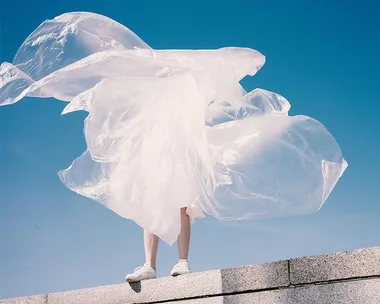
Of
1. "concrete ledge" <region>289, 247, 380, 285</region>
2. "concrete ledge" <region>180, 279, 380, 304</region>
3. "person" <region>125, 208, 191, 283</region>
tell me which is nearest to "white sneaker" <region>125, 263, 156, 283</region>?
"person" <region>125, 208, 191, 283</region>

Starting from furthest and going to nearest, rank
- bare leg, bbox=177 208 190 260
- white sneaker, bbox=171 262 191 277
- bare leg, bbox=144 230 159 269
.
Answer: bare leg, bbox=144 230 159 269 < bare leg, bbox=177 208 190 260 < white sneaker, bbox=171 262 191 277

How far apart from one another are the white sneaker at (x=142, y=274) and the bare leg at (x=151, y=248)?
0.22ft

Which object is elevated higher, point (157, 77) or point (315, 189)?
point (157, 77)

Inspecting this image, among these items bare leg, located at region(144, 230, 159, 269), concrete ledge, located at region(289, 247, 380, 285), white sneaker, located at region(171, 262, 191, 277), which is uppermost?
bare leg, located at region(144, 230, 159, 269)

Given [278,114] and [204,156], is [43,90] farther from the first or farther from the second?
[278,114]

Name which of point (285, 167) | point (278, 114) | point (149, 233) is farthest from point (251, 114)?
point (149, 233)

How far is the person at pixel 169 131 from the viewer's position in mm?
Result: 4480

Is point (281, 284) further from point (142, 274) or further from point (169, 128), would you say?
point (169, 128)

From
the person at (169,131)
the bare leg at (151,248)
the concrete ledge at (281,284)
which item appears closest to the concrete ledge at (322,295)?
the concrete ledge at (281,284)

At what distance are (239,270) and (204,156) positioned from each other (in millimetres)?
909

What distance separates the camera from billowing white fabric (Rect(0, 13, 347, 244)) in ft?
14.7

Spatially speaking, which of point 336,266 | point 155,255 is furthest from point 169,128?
point 336,266

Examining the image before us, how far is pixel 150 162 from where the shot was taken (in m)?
4.62

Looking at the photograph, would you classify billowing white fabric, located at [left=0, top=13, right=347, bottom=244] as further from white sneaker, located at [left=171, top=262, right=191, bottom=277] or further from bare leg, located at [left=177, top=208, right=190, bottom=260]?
white sneaker, located at [left=171, top=262, right=191, bottom=277]
